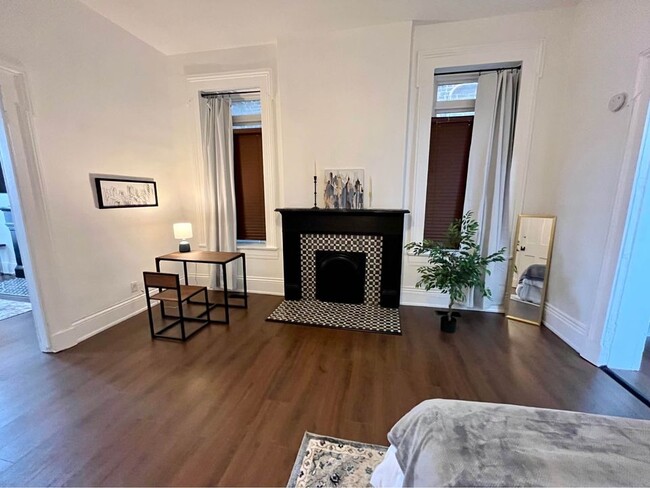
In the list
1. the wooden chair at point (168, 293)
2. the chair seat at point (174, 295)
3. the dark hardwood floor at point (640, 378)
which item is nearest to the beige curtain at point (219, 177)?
the chair seat at point (174, 295)

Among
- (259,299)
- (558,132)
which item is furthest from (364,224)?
(558,132)

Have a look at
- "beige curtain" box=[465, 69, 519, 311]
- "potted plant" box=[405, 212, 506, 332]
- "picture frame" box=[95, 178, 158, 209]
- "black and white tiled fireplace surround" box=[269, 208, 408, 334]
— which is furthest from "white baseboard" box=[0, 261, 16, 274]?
"beige curtain" box=[465, 69, 519, 311]

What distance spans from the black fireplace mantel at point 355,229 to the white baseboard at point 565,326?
Result: 160 centimetres

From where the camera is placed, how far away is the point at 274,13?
2.87 meters

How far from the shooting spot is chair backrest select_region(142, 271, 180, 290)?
2.73 m

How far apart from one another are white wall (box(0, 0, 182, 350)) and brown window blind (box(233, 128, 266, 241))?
40.1 inches

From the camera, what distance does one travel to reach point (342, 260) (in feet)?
11.6

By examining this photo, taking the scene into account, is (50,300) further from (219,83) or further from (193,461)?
(219,83)

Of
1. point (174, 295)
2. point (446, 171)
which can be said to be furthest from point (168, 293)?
point (446, 171)

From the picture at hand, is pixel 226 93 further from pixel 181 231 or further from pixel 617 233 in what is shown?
pixel 617 233

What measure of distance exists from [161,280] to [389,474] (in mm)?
2569

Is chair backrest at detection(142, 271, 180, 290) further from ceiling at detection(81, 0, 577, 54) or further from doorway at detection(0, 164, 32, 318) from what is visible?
ceiling at detection(81, 0, 577, 54)

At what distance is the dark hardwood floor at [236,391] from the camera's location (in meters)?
1.52

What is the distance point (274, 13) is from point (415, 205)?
8.51 ft
